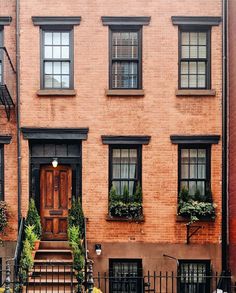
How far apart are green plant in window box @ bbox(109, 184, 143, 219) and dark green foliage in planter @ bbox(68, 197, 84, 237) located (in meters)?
0.88

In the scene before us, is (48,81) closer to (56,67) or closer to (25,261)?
(56,67)

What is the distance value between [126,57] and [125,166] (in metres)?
3.19

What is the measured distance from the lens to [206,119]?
15.6 meters

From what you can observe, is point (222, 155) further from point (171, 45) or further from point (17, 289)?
point (17, 289)

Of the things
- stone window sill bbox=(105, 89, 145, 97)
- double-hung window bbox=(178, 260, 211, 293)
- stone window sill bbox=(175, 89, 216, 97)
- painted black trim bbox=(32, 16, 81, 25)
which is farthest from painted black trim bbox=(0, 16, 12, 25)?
double-hung window bbox=(178, 260, 211, 293)

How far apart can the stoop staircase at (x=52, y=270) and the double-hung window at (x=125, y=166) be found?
92.2 inches

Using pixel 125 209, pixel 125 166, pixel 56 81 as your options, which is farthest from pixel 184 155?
pixel 56 81

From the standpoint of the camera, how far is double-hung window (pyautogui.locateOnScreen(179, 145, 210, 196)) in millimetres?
15688

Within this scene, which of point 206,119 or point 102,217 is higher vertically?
point 206,119

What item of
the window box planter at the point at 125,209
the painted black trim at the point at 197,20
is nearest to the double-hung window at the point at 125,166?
the window box planter at the point at 125,209

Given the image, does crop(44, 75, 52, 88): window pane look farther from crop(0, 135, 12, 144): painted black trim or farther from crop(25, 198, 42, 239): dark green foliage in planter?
crop(25, 198, 42, 239): dark green foliage in planter

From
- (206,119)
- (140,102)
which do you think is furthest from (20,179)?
(206,119)

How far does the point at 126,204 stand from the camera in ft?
50.2

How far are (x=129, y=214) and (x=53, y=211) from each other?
2.27 m
